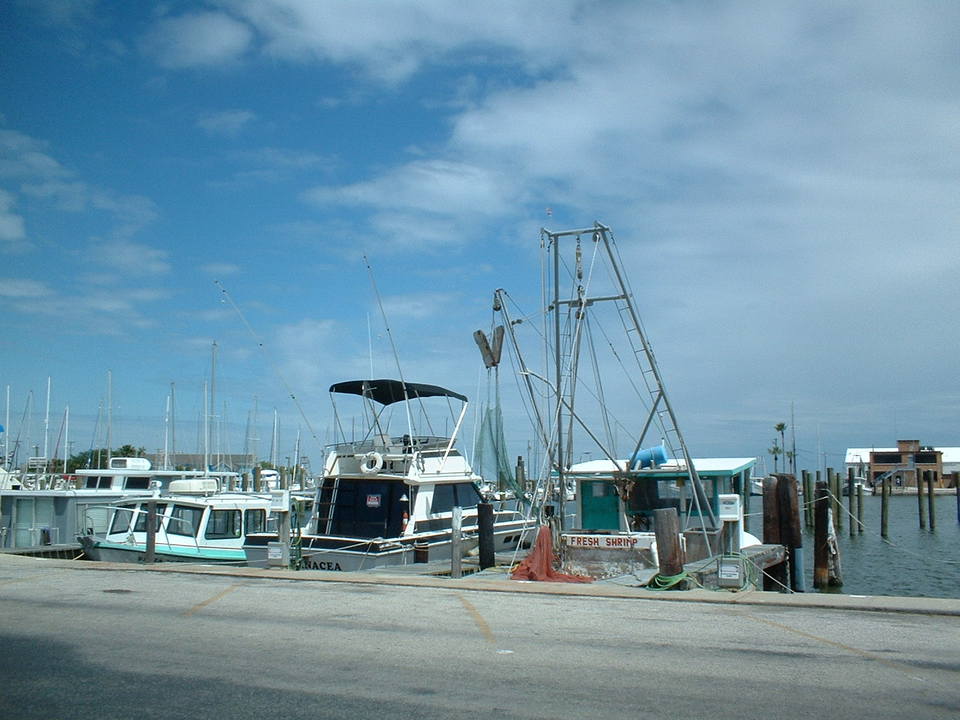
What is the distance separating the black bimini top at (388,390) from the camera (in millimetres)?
24328

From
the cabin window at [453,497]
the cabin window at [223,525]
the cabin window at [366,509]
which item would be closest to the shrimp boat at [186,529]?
the cabin window at [223,525]

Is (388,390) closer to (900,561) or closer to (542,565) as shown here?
(542,565)

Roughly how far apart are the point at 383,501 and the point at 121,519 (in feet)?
27.5

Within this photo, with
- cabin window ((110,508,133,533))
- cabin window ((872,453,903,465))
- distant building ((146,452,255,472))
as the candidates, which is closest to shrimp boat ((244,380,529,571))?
cabin window ((110,508,133,533))

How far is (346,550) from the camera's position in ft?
69.9

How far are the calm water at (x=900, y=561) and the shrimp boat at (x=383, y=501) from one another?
12973 millimetres

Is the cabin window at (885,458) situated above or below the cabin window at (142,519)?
above

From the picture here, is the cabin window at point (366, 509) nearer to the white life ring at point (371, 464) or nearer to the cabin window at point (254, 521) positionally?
the white life ring at point (371, 464)

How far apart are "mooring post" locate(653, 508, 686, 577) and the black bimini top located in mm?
9827

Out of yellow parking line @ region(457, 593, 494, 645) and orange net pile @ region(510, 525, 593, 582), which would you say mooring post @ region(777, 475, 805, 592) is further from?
yellow parking line @ region(457, 593, 494, 645)

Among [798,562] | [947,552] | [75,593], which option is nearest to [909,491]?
[947,552]

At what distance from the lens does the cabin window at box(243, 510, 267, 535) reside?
2544 centimetres

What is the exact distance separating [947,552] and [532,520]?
2928 cm

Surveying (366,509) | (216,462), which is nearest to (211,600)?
(366,509)
